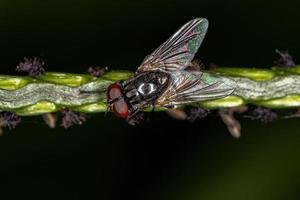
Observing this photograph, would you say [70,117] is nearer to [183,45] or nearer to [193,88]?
[193,88]

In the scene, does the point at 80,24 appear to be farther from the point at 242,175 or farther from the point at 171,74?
the point at 242,175

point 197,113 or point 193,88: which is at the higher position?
point 193,88

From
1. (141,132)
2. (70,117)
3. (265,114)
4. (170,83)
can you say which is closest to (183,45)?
(170,83)

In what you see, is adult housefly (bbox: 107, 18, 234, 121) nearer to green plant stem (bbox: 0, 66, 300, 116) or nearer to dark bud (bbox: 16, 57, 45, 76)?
green plant stem (bbox: 0, 66, 300, 116)

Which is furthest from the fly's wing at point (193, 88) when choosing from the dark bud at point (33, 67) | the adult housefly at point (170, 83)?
the dark bud at point (33, 67)

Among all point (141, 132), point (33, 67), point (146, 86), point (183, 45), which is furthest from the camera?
point (141, 132)

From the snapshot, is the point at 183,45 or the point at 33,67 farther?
the point at 183,45

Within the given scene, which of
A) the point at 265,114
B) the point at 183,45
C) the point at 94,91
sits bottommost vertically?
the point at 265,114

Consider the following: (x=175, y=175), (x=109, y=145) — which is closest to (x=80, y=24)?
(x=109, y=145)
